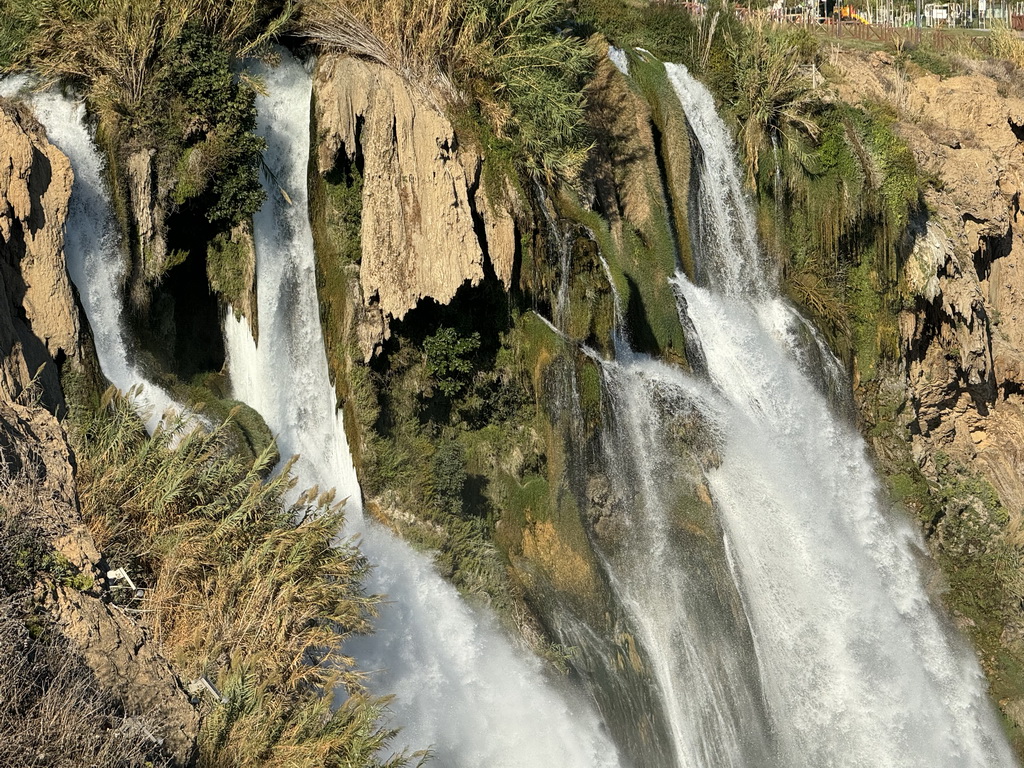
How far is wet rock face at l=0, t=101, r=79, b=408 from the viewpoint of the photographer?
385 inches

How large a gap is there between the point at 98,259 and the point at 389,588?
14.3 ft

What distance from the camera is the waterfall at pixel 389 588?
34.5 feet

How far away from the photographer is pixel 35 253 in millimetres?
10094

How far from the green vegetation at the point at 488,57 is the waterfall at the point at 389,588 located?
2.86 feet

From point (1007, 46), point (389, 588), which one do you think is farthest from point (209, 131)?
point (1007, 46)

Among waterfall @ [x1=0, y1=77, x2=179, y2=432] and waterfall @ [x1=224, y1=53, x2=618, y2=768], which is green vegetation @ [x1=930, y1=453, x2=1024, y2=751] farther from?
waterfall @ [x1=0, y1=77, x2=179, y2=432]

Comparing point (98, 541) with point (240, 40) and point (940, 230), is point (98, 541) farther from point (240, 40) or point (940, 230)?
point (940, 230)

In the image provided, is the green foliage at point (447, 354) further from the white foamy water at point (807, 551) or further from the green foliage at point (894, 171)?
the green foliage at point (894, 171)

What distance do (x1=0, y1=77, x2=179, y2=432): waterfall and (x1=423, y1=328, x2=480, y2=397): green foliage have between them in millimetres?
3098

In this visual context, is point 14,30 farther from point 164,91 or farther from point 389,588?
point 389,588

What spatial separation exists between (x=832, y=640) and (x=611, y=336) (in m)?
4.79

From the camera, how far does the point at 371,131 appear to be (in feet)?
40.0

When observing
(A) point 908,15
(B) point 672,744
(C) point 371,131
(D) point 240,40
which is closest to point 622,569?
(B) point 672,744

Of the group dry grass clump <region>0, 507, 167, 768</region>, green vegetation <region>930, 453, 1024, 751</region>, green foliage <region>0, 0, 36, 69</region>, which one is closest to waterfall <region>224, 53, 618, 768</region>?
green foliage <region>0, 0, 36, 69</region>
